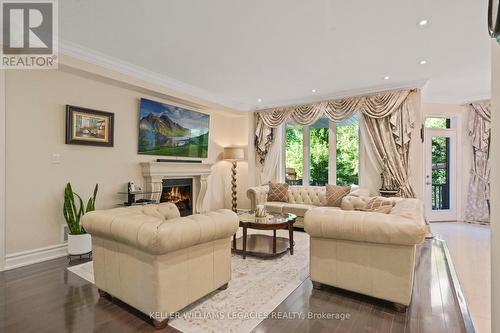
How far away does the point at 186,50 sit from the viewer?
354cm

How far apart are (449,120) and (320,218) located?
18.5 feet

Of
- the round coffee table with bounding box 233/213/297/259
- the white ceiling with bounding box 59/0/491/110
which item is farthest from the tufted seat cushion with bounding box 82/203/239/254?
the white ceiling with bounding box 59/0/491/110

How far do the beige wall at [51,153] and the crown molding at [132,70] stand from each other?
34cm

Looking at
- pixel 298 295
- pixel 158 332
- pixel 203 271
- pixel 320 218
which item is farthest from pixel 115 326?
pixel 320 218

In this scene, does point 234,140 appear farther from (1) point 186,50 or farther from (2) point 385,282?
(2) point 385,282

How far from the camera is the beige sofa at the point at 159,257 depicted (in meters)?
1.88

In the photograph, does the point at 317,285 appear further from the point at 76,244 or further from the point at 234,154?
the point at 234,154

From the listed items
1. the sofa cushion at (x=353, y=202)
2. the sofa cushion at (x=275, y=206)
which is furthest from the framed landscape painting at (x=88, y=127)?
the sofa cushion at (x=353, y=202)

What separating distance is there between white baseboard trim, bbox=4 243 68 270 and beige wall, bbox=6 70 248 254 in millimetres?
58

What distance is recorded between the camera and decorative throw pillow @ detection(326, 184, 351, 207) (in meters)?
4.96

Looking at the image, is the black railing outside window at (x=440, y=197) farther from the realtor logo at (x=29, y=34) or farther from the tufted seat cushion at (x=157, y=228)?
the realtor logo at (x=29, y=34)

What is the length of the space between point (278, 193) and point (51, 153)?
404 centimetres

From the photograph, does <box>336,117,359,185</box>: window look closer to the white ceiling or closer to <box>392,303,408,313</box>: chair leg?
the white ceiling

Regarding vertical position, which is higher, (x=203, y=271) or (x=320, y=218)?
(x=320, y=218)
